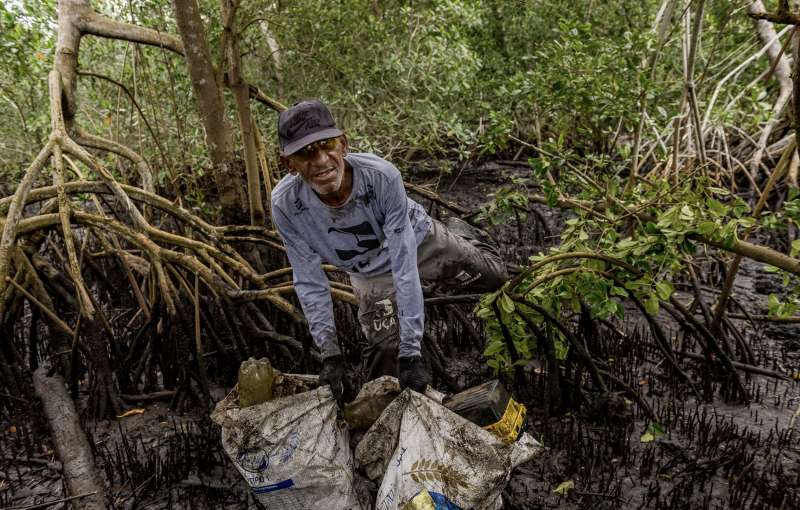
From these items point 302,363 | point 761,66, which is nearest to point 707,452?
point 302,363

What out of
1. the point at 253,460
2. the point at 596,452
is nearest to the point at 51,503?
the point at 253,460

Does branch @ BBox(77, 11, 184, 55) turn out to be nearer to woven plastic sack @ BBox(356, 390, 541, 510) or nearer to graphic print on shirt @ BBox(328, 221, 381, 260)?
graphic print on shirt @ BBox(328, 221, 381, 260)

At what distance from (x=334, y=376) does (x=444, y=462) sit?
572 mm

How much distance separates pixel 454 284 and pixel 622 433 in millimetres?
1064

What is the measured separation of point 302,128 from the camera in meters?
1.95

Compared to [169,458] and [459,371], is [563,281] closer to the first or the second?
[459,371]

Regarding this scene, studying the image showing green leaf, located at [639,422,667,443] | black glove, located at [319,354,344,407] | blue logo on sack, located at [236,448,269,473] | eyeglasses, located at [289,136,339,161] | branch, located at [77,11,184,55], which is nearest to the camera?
blue logo on sack, located at [236,448,269,473]

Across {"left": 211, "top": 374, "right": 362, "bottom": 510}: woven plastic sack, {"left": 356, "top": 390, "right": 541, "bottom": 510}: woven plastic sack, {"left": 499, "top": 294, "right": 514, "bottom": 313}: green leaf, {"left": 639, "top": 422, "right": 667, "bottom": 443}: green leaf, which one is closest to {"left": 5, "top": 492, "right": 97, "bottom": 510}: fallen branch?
{"left": 211, "top": 374, "right": 362, "bottom": 510}: woven plastic sack

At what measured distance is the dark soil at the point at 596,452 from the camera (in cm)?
242

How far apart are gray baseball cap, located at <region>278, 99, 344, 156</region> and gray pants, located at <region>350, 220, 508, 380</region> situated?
76 centimetres

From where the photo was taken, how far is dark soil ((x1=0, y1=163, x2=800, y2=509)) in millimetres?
2424

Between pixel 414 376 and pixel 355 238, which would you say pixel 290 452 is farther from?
pixel 355 238

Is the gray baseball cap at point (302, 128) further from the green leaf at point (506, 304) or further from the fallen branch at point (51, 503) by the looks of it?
the fallen branch at point (51, 503)

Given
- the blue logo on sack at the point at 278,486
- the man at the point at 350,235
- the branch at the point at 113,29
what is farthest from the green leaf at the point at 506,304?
the branch at the point at 113,29
